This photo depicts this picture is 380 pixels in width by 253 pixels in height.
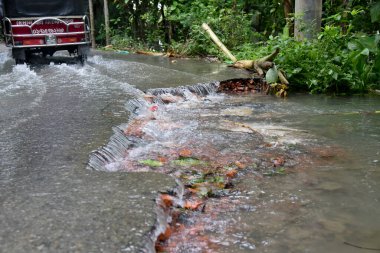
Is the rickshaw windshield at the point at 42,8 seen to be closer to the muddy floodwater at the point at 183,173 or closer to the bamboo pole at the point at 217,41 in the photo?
the bamboo pole at the point at 217,41

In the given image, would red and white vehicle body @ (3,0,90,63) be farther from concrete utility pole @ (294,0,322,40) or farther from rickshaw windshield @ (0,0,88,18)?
concrete utility pole @ (294,0,322,40)

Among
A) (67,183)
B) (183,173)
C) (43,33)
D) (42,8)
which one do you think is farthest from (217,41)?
(67,183)

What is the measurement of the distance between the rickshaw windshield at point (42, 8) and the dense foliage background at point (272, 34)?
3236mm

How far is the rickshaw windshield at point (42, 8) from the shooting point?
10.7 metres

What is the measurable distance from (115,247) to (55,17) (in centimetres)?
971

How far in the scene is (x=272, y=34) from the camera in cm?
1416

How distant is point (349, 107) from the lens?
6.96 metres

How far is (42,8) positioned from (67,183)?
9005 millimetres

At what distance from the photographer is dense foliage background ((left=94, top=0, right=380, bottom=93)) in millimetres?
8023

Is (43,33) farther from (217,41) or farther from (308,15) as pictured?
(308,15)

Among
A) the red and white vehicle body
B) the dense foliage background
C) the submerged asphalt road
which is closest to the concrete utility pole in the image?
the dense foliage background

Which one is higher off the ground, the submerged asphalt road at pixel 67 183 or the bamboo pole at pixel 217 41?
the bamboo pole at pixel 217 41

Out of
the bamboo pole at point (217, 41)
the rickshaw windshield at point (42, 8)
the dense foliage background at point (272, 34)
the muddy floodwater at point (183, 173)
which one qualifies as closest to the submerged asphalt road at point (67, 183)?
the muddy floodwater at point (183, 173)

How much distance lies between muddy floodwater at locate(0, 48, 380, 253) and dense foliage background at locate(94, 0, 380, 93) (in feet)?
2.33
